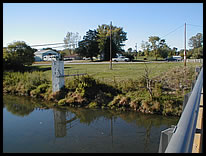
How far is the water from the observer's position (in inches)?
319

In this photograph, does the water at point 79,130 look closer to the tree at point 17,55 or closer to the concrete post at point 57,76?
the concrete post at point 57,76

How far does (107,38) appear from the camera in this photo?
4869 centimetres

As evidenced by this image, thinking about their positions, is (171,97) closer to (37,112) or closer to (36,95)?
(37,112)

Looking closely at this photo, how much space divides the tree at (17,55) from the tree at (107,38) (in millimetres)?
22091

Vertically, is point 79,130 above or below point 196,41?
below

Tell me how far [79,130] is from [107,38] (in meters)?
40.5

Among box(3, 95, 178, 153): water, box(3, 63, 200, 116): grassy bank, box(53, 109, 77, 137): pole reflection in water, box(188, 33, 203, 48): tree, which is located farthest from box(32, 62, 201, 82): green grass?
box(188, 33, 203, 48): tree

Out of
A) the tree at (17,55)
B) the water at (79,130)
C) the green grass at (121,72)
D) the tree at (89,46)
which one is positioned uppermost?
the tree at (89,46)

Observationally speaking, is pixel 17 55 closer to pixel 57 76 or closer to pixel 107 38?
pixel 57 76

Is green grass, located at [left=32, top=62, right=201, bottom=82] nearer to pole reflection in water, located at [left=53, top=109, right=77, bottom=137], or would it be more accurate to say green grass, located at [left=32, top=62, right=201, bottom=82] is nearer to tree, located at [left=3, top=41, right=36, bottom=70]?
tree, located at [left=3, top=41, right=36, bottom=70]

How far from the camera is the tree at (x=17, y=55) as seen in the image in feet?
81.4

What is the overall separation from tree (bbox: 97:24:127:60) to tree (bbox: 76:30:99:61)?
1.23 meters

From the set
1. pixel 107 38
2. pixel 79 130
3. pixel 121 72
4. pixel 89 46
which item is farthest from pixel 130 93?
pixel 107 38

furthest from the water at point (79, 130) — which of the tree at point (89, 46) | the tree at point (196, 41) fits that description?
the tree at point (196, 41)
